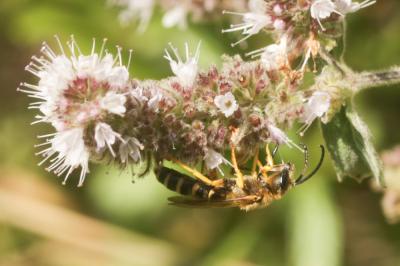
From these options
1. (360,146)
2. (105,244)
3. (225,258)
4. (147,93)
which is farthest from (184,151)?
(105,244)

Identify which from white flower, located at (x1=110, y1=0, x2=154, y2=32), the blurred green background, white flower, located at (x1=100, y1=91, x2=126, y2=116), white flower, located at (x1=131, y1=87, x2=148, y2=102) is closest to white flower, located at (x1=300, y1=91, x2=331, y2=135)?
→ white flower, located at (x1=131, y1=87, x2=148, y2=102)

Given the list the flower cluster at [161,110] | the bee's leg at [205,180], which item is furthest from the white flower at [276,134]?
the bee's leg at [205,180]

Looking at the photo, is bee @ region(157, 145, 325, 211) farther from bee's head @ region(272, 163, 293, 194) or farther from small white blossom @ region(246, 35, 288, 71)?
small white blossom @ region(246, 35, 288, 71)

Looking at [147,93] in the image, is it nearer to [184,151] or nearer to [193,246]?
[184,151]

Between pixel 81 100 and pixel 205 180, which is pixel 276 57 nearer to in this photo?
pixel 205 180

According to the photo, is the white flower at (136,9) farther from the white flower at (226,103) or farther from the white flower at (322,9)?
the white flower at (226,103)

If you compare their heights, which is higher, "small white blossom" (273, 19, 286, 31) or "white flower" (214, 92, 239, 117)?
"small white blossom" (273, 19, 286, 31)
